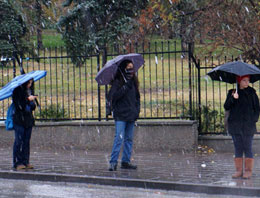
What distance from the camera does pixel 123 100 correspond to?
9.38m

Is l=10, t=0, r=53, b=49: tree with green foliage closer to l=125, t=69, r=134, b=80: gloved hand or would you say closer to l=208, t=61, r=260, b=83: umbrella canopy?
l=125, t=69, r=134, b=80: gloved hand

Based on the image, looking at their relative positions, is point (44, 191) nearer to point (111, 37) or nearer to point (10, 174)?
point (10, 174)

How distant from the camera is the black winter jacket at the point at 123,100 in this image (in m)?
9.33

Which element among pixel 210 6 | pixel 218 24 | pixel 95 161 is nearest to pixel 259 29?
pixel 218 24

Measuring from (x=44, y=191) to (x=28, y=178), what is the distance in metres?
1.23

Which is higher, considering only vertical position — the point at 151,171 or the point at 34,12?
the point at 34,12

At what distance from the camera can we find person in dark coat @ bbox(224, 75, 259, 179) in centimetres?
843

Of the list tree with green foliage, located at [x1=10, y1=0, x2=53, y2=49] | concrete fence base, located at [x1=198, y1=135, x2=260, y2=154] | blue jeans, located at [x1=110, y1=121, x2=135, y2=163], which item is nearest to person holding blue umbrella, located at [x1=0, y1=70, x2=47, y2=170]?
blue jeans, located at [x1=110, y1=121, x2=135, y2=163]

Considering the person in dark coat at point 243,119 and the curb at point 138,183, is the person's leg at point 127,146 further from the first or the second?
the person in dark coat at point 243,119

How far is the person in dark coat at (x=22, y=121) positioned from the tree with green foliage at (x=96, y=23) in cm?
1040

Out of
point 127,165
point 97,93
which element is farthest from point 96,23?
point 127,165

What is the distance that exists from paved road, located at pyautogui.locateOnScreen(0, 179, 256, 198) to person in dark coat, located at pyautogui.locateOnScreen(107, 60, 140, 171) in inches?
43.0

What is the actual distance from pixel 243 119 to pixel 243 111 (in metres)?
0.12

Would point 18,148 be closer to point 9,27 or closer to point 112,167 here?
point 112,167
